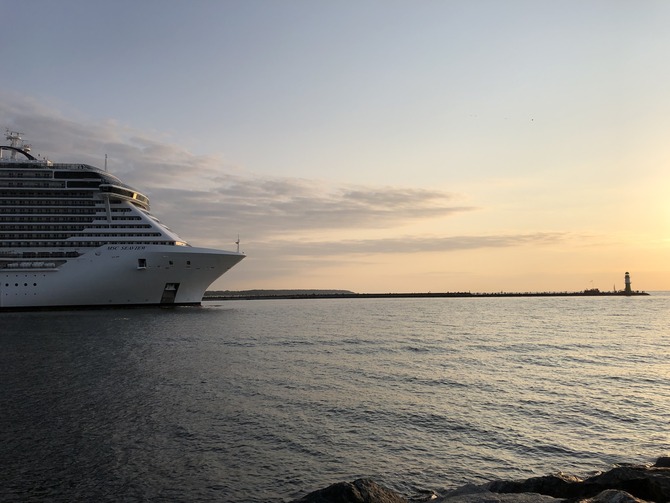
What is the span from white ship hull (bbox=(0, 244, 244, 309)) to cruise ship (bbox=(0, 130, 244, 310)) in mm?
138

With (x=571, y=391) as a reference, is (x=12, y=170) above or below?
above

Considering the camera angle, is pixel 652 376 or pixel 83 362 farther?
pixel 83 362

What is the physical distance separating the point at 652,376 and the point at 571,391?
7356mm

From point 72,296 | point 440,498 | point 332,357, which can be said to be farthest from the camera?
point 72,296

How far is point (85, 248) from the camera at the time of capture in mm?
71875

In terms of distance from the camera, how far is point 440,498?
1016 centimetres

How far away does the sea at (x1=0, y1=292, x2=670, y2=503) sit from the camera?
39.1ft

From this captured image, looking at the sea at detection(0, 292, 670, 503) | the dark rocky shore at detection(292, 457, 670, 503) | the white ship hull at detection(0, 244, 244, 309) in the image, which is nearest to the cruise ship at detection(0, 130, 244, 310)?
the white ship hull at detection(0, 244, 244, 309)

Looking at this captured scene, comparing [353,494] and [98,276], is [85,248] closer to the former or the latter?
[98,276]

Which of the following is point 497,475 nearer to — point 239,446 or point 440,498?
point 440,498

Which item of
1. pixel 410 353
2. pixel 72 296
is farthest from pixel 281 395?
pixel 72 296

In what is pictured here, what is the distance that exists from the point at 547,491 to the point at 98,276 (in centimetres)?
7175

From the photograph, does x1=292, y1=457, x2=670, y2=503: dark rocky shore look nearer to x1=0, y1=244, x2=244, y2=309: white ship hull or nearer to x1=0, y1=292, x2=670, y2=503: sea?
x1=0, y1=292, x2=670, y2=503: sea

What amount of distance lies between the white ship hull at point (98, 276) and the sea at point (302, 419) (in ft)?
126
